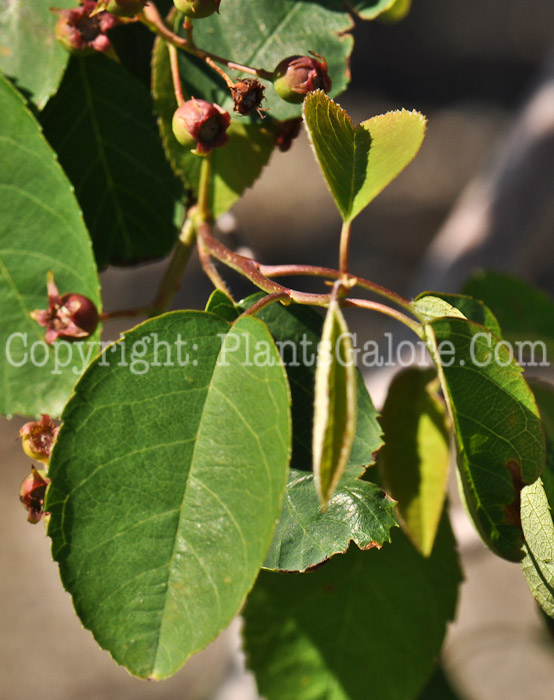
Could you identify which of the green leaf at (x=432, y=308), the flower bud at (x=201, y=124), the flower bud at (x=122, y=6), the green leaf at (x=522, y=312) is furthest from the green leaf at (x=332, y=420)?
the green leaf at (x=522, y=312)

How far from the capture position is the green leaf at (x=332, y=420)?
483 millimetres

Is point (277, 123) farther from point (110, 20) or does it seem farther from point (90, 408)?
point (90, 408)

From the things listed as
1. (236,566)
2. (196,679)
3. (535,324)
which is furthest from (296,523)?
(196,679)

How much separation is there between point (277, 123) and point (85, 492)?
48 cm

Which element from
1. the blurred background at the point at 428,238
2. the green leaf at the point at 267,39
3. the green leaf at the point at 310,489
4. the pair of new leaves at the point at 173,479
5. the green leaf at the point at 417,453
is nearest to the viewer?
the pair of new leaves at the point at 173,479

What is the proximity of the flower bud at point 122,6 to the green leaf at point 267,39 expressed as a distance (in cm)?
9

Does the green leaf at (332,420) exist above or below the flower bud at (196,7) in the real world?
below

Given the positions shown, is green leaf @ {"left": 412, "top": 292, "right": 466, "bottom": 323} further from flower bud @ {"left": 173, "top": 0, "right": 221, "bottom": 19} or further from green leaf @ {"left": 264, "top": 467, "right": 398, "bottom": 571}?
flower bud @ {"left": 173, "top": 0, "right": 221, "bottom": 19}

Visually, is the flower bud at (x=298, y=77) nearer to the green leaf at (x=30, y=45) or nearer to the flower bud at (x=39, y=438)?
the green leaf at (x=30, y=45)

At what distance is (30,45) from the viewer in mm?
833

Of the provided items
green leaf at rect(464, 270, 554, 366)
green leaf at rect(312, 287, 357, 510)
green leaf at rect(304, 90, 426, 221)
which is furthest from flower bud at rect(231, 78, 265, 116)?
green leaf at rect(464, 270, 554, 366)

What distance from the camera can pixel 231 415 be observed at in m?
0.62

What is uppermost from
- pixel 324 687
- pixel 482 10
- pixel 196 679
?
pixel 482 10

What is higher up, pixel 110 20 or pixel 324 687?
pixel 110 20
